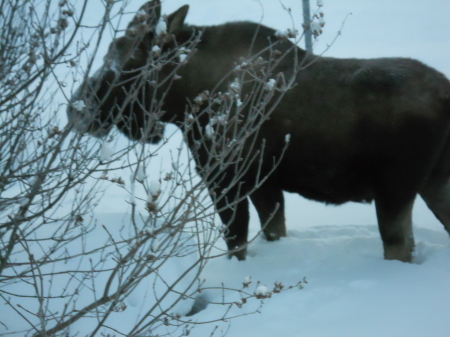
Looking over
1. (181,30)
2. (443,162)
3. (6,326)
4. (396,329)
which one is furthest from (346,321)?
(181,30)

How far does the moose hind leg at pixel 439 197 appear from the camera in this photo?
12.5 ft

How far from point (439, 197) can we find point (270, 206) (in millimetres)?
1507

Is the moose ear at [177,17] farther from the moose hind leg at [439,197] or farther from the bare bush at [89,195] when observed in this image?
the moose hind leg at [439,197]

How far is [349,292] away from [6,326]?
2.22 m

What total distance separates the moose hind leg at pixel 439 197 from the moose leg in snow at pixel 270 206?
4.25ft

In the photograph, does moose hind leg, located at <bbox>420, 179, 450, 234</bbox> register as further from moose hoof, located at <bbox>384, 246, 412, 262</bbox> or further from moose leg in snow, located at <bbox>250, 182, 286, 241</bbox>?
moose leg in snow, located at <bbox>250, 182, 286, 241</bbox>

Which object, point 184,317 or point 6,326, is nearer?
point 6,326

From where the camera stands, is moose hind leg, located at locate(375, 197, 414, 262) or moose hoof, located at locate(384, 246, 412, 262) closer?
moose hind leg, located at locate(375, 197, 414, 262)

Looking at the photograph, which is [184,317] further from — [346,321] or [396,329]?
[396,329]

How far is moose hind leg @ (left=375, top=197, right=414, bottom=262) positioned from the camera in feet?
11.0

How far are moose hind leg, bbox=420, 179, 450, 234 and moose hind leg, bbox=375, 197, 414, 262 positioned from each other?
50 cm

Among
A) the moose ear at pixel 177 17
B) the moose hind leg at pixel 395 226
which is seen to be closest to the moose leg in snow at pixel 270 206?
the moose hind leg at pixel 395 226

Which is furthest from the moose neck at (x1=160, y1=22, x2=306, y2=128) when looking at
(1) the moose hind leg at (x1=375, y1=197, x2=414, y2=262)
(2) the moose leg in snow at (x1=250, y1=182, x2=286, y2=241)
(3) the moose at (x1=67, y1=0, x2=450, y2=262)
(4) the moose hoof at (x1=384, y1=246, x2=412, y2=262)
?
(4) the moose hoof at (x1=384, y1=246, x2=412, y2=262)

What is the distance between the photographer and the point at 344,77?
3.46 m
